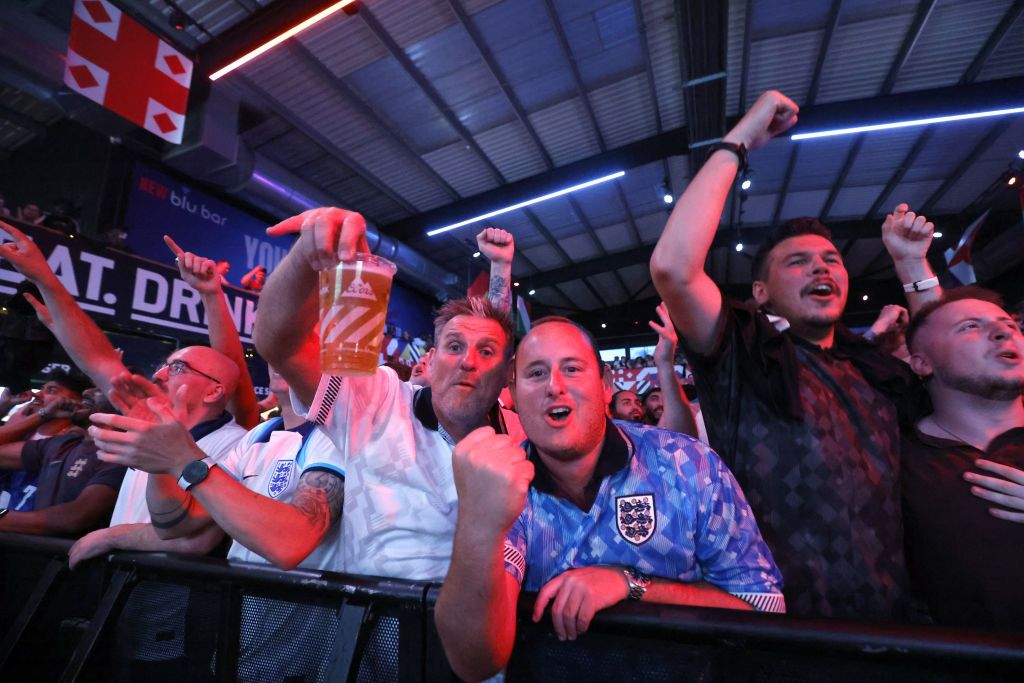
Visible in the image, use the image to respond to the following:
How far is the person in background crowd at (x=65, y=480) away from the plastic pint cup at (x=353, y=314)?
1726 millimetres

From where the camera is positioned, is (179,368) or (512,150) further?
(512,150)

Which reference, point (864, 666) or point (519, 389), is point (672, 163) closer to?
point (519, 389)

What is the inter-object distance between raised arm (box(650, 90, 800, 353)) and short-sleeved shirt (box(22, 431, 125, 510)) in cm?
227

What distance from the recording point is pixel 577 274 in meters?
11.6

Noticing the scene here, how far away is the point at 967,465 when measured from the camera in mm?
1480

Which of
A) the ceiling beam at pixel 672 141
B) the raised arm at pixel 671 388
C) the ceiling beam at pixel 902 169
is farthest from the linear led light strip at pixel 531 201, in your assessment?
the raised arm at pixel 671 388

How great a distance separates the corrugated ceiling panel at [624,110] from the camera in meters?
6.54

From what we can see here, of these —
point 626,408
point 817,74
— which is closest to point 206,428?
point 626,408

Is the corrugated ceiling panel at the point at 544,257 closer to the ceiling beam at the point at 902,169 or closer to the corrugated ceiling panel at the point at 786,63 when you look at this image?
the corrugated ceiling panel at the point at 786,63

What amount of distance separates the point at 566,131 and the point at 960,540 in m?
6.77

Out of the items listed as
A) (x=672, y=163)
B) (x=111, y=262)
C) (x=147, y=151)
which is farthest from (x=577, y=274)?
(x=111, y=262)

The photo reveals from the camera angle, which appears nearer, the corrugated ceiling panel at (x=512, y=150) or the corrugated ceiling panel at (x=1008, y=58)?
the corrugated ceiling panel at (x=1008, y=58)

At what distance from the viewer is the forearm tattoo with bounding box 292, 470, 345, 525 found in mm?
1382

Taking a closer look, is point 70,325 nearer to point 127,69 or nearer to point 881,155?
point 127,69
